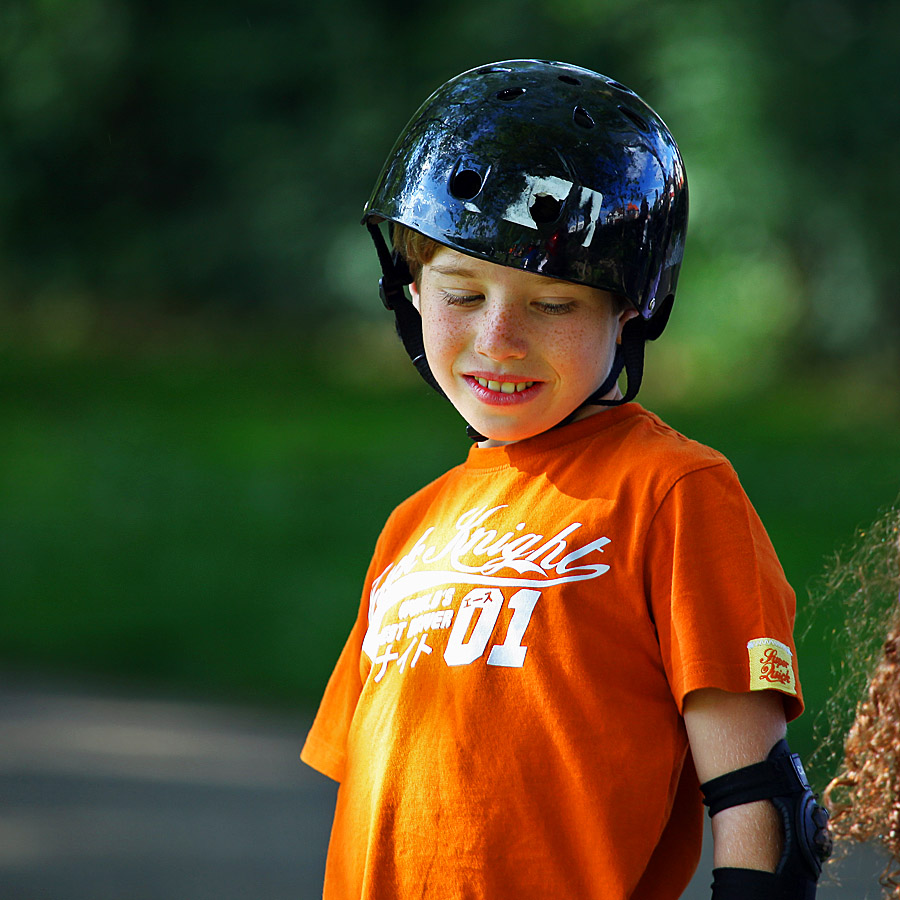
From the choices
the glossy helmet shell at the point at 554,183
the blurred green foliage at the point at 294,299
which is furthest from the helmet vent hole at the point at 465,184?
the blurred green foliage at the point at 294,299

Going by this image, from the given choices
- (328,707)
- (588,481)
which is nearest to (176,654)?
(328,707)

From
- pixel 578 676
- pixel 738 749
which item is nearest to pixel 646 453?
pixel 578 676

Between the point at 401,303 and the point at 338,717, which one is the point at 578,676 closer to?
the point at 338,717

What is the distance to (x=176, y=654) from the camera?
8.52 m

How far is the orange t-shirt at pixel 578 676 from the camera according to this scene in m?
1.96

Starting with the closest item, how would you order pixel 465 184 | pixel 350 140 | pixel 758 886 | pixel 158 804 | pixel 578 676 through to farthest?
1. pixel 758 886
2. pixel 578 676
3. pixel 465 184
4. pixel 158 804
5. pixel 350 140

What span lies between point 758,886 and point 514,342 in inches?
34.0

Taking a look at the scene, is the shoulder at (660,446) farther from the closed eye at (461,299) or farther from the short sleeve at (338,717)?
the short sleeve at (338,717)

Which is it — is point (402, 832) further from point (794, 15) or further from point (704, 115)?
point (794, 15)

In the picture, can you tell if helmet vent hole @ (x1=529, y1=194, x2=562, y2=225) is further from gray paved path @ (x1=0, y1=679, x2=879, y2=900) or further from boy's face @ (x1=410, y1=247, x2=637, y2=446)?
gray paved path @ (x1=0, y1=679, x2=879, y2=900)

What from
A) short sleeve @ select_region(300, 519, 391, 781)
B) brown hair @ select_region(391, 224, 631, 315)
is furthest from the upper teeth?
short sleeve @ select_region(300, 519, 391, 781)

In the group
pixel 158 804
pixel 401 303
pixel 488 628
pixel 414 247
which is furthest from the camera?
pixel 158 804

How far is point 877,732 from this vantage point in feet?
7.32

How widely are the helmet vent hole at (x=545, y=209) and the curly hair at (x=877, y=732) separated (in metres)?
0.75
